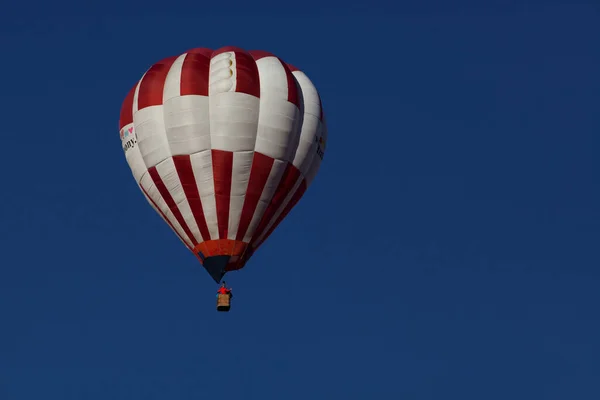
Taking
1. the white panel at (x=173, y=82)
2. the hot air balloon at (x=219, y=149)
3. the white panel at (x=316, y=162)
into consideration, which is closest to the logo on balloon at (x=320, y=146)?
the white panel at (x=316, y=162)

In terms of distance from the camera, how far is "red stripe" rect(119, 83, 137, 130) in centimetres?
3906

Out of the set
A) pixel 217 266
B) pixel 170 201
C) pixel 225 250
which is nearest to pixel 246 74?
pixel 170 201

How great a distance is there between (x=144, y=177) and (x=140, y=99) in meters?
1.64

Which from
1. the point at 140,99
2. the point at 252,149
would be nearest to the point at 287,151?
the point at 252,149

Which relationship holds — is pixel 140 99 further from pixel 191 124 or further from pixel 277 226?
pixel 277 226

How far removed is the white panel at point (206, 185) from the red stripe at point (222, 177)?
82 mm

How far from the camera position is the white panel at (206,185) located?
3797 centimetres

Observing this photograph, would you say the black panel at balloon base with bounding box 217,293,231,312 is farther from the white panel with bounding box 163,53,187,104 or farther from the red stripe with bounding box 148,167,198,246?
the white panel with bounding box 163,53,187,104

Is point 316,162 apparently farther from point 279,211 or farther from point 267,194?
point 267,194

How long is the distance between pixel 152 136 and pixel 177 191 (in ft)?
4.16

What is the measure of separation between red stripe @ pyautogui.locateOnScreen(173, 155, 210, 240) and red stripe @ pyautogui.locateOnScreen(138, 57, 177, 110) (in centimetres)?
140

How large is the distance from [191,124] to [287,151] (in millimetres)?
2095

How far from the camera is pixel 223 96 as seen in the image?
38125 millimetres

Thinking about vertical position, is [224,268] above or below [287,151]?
below
